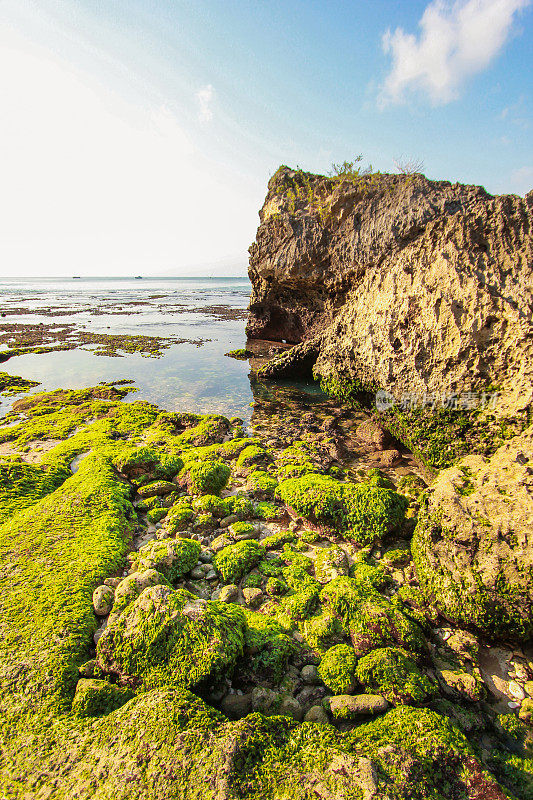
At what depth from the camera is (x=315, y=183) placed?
15859 millimetres

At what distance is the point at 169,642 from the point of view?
→ 3352 mm

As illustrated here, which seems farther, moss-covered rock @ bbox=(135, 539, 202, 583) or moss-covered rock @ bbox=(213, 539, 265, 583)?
moss-covered rock @ bbox=(213, 539, 265, 583)

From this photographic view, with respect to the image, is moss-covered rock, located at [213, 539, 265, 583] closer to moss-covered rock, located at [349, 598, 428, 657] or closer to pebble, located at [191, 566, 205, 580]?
pebble, located at [191, 566, 205, 580]

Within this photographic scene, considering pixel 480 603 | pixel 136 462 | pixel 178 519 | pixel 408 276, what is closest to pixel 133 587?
pixel 178 519

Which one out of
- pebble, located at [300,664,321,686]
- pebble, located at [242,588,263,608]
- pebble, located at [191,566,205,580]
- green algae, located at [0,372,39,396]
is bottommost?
green algae, located at [0,372,39,396]

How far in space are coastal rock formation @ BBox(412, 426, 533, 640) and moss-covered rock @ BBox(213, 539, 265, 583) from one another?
2.44m

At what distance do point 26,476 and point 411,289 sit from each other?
1031cm

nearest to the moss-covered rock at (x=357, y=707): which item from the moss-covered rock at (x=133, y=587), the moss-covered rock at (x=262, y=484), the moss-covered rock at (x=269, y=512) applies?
the moss-covered rock at (x=133, y=587)

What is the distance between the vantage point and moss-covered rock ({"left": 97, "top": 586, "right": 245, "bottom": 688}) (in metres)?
3.21

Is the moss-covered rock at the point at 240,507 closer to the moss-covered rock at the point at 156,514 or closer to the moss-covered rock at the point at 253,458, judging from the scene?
the moss-covered rock at the point at 156,514

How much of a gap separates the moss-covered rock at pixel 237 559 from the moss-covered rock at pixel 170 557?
0.39 m

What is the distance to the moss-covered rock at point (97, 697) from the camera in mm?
3086

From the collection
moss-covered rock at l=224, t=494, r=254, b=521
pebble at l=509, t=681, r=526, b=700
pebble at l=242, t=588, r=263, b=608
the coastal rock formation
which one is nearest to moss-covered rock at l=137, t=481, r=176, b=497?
moss-covered rock at l=224, t=494, r=254, b=521

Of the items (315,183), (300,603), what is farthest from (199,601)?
(315,183)
